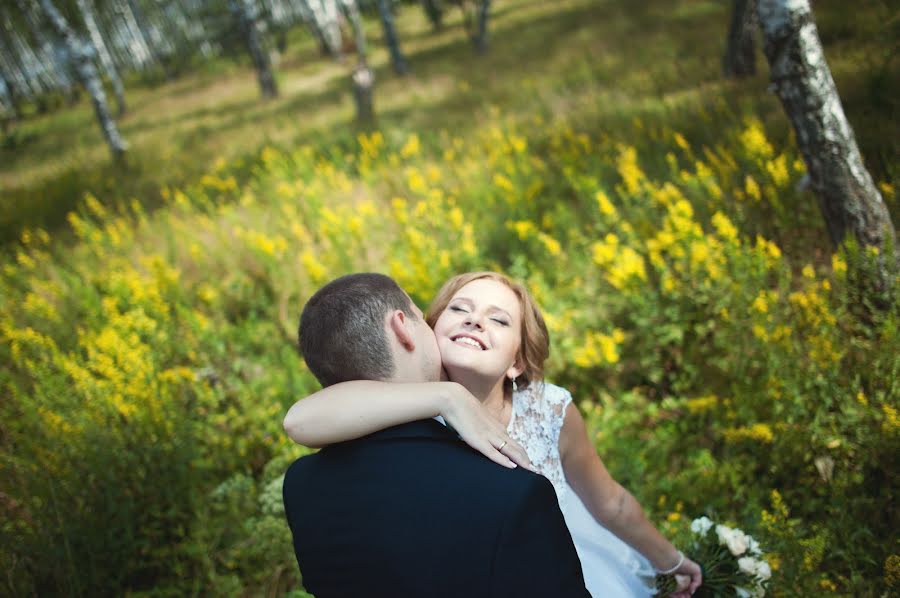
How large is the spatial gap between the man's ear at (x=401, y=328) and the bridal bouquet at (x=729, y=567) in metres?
1.38

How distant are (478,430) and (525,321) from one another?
29.3 inches

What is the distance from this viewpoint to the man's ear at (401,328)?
4.06 feet

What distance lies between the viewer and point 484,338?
63.9 inches

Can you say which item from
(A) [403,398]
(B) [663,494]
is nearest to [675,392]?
(B) [663,494]

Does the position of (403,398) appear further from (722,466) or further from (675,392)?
(675,392)

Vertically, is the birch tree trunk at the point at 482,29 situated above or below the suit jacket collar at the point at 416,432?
above

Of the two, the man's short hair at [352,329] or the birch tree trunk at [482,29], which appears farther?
the birch tree trunk at [482,29]

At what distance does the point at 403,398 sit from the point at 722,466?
7.08 feet

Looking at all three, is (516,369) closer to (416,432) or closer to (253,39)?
(416,432)

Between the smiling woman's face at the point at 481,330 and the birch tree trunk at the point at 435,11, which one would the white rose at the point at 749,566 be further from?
the birch tree trunk at the point at 435,11

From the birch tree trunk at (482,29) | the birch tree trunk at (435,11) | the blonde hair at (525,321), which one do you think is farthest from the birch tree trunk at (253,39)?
the blonde hair at (525,321)

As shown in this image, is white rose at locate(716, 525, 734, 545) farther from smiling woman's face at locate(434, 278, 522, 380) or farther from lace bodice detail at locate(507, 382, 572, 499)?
smiling woman's face at locate(434, 278, 522, 380)

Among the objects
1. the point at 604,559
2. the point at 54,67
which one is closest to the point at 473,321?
the point at 604,559

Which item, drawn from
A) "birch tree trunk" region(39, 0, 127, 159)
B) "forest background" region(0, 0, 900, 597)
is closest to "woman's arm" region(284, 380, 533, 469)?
"forest background" region(0, 0, 900, 597)
